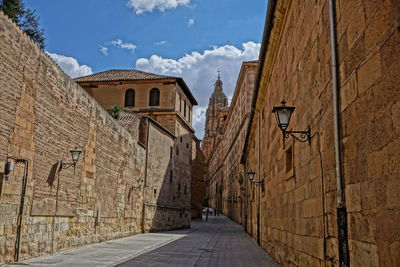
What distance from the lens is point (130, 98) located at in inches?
1166

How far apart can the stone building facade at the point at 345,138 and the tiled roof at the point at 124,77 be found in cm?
2191

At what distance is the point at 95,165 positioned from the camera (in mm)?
14234

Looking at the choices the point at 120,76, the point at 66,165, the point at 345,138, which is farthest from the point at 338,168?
the point at 120,76

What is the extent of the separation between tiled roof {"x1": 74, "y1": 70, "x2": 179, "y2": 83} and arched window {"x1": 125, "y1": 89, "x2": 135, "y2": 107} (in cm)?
98

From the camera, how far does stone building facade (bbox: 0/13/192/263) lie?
865 cm

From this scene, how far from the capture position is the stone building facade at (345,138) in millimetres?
2967

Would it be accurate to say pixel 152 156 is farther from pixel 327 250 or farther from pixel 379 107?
pixel 379 107

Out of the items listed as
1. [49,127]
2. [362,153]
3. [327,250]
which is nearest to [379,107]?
[362,153]

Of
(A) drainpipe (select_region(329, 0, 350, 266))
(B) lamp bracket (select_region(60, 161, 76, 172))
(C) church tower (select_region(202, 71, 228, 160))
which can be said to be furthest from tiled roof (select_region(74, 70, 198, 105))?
(C) church tower (select_region(202, 71, 228, 160))

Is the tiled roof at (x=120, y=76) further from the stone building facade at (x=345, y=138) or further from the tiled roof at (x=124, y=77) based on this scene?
the stone building facade at (x=345, y=138)

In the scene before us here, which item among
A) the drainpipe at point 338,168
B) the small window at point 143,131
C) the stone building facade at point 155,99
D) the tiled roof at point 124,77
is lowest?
the drainpipe at point 338,168

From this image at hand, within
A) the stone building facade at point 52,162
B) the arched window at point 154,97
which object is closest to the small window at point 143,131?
the stone building facade at point 52,162

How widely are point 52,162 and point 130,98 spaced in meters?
19.2

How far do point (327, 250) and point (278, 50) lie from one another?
21.3 ft
